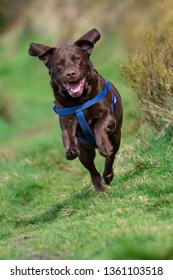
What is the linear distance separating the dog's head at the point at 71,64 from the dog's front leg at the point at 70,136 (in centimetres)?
32

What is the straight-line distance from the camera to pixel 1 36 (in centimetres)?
4400

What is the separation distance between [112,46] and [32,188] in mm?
20352

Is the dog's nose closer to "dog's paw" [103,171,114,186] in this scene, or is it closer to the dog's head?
the dog's head

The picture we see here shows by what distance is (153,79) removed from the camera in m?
10.2

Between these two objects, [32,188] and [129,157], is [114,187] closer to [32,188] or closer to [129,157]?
[129,157]

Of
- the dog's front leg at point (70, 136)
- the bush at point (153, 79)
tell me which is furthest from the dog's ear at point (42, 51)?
the bush at point (153, 79)

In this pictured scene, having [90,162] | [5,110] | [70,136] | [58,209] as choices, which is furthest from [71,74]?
[5,110]

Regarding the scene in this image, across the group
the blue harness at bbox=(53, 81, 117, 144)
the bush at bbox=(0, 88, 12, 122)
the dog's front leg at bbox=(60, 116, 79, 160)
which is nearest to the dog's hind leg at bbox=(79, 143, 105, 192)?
the blue harness at bbox=(53, 81, 117, 144)

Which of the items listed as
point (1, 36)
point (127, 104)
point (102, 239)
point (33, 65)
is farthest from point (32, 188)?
point (1, 36)

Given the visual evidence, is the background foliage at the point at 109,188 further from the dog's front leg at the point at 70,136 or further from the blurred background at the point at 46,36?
the blurred background at the point at 46,36

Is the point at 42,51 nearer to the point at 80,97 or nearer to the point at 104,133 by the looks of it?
the point at 80,97

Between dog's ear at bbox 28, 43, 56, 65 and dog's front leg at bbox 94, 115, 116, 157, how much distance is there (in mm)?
989
